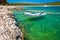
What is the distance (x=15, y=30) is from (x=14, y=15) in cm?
40

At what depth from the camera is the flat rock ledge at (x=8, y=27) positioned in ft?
3.43

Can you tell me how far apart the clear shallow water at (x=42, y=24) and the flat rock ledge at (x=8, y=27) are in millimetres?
101

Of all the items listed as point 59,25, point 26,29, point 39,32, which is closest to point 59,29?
point 59,25

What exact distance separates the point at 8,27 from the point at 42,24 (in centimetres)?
37

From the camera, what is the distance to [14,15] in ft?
5.17

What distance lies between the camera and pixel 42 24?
4.86 feet

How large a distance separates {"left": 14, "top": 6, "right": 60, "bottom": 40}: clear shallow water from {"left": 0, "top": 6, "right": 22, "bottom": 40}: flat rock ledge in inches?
4.0

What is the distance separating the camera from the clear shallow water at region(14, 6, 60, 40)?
53.8 inches

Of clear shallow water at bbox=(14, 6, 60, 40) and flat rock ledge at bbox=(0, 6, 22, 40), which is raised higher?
flat rock ledge at bbox=(0, 6, 22, 40)

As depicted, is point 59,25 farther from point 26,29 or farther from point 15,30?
point 15,30

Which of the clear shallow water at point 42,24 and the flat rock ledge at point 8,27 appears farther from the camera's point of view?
the clear shallow water at point 42,24

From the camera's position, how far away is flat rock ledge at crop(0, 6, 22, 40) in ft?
3.43

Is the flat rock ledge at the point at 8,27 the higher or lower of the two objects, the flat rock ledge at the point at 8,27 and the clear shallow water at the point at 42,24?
the higher

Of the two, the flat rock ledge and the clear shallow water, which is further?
the clear shallow water
